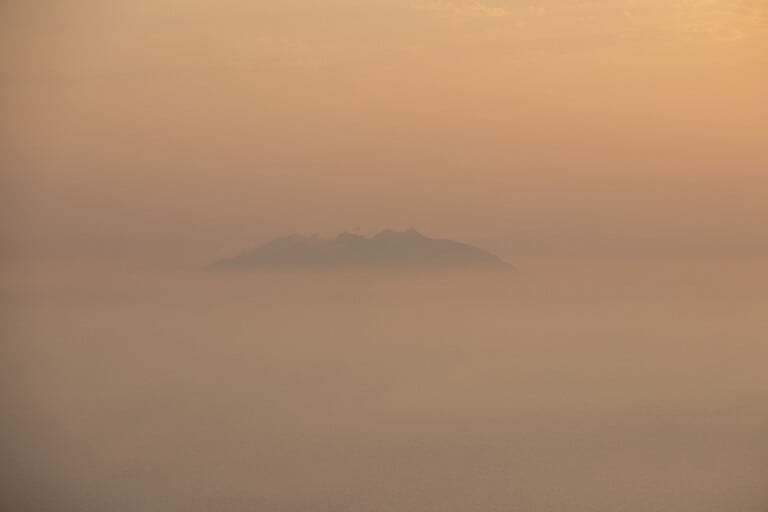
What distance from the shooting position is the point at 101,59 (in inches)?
111

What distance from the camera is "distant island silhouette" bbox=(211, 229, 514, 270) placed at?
2801 millimetres

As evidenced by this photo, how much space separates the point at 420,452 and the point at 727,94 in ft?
4.91

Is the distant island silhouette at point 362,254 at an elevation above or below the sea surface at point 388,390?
above

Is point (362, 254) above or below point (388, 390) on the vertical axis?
above

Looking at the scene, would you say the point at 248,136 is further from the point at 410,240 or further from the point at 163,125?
the point at 410,240

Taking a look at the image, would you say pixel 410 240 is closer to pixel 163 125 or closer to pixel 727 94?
pixel 163 125

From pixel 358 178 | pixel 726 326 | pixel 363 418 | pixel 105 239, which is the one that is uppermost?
pixel 358 178

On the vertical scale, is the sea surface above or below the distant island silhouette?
below

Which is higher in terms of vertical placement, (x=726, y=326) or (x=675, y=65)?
(x=675, y=65)

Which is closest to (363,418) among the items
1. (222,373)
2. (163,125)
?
(222,373)

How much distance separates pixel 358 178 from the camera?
9.30 ft

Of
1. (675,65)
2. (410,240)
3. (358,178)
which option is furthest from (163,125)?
(675,65)

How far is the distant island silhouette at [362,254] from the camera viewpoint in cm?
280

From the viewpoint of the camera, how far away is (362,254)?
2.84 m
